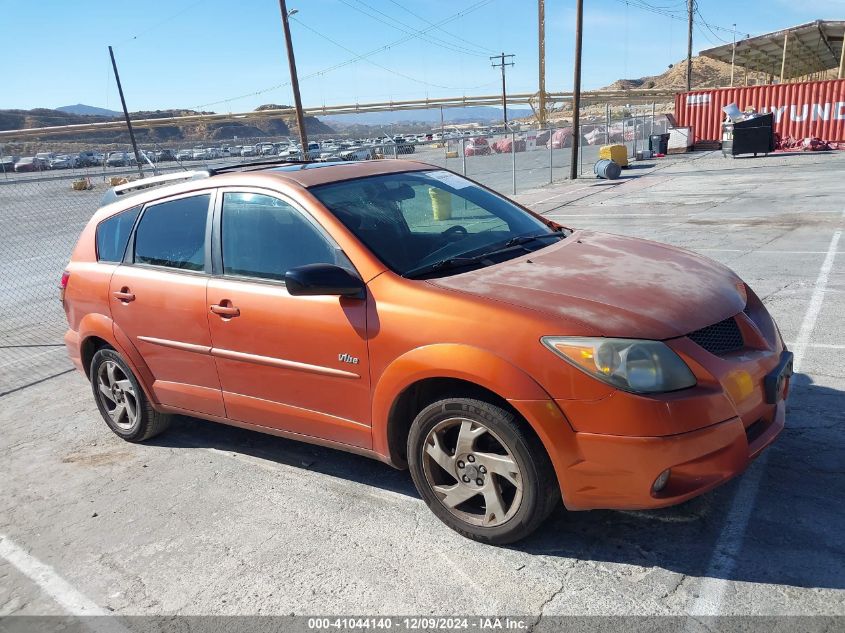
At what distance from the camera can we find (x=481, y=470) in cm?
300

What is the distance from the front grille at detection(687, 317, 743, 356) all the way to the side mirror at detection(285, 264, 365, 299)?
1.52 m

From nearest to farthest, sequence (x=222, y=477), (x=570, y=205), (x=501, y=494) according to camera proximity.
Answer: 1. (x=501, y=494)
2. (x=222, y=477)
3. (x=570, y=205)

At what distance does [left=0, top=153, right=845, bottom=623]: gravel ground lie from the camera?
2.71 meters

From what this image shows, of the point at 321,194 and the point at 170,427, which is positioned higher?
the point at 321,194

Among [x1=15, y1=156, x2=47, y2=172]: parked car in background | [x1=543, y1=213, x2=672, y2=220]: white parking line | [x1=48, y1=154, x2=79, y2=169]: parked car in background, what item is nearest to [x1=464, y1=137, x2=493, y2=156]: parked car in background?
[x1=48, y1=154, x2=79, y2=169]: parked car in background

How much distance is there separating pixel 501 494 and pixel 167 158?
A: 1961 inches

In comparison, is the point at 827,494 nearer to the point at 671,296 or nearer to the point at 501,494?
the point at 671,296

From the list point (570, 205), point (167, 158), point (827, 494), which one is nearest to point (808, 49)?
point (570, 205)

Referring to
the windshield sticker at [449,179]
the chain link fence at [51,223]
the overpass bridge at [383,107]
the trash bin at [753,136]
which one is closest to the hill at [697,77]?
the overpass bridge at [383,107]

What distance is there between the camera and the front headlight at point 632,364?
104 inches

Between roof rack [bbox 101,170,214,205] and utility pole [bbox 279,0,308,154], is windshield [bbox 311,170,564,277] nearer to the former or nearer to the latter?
roof rack [bbox 101,170,214,205]

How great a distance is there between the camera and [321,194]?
368cm

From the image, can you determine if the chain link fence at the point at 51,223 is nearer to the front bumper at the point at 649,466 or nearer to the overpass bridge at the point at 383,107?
the front bumper at the point at 649,466

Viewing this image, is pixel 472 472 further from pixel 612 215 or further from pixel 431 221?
pixel 612 215
